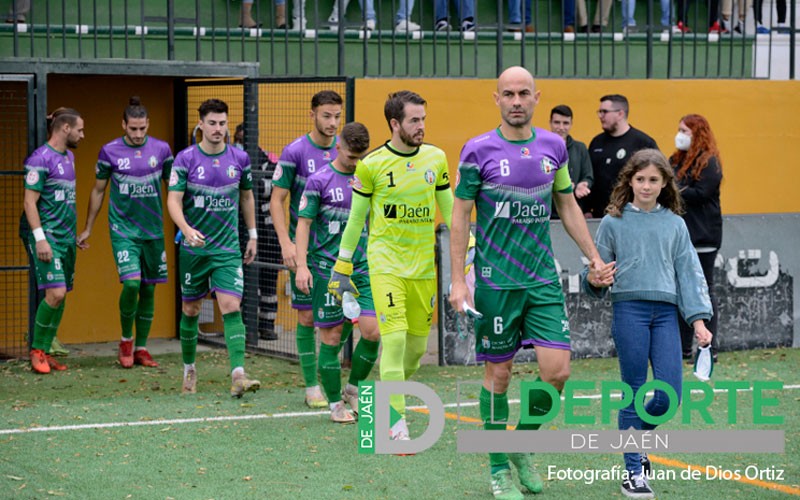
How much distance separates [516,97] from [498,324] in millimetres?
1162

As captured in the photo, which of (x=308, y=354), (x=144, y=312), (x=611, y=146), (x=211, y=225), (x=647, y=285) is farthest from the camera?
(x=611, y=146)

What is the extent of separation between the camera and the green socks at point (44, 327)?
11539 mm

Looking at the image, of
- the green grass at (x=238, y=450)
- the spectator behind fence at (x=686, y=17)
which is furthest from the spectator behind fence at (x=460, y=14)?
the green grass at (x=238, y=450)

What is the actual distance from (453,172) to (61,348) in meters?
4.12

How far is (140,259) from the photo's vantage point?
39.4ft

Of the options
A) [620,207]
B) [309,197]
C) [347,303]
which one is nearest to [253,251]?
[309,197]

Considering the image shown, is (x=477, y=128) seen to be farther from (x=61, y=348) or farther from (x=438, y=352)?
(x=61, y=348)

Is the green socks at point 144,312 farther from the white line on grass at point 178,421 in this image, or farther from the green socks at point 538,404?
the green socks at point 538,404

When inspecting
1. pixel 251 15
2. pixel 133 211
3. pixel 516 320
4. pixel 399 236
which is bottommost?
pixel 516 320

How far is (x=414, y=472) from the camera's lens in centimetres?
757

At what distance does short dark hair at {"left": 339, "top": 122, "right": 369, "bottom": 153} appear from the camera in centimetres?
909

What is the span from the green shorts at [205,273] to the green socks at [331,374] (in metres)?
1.27

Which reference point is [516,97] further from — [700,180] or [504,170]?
[700,180]

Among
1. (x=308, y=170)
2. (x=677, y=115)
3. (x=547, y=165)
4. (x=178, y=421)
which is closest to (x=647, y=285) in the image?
(x=547, y=165)
